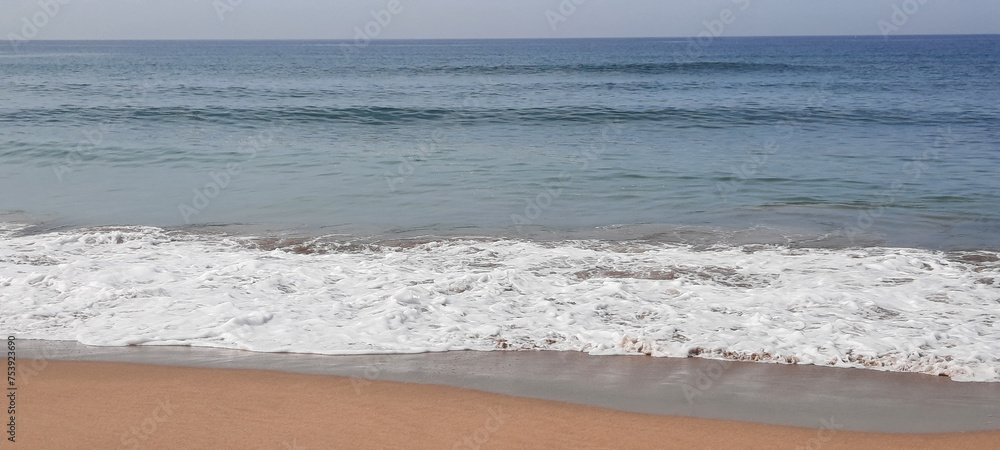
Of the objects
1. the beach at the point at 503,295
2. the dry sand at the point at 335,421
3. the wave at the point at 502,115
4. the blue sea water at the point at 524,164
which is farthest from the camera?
the wave at the point at 502,115

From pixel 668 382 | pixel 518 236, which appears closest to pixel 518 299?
pixel 668 382

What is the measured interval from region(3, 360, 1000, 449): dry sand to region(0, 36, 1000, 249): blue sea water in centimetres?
503

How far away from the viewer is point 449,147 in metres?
18.2

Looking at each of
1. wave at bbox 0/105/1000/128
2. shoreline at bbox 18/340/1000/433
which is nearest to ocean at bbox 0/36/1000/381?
shoreline at bbox 18/340/1000/433

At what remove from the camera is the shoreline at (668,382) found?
4711mm

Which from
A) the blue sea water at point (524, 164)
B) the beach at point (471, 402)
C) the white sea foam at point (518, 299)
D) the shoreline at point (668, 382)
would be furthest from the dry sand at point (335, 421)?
the blue sea water at point (524, 164)

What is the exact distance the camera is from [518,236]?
9.71 m

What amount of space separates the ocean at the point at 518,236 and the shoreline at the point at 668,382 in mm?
184

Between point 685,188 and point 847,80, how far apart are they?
110 ft

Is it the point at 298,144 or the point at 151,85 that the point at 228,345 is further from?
the point at 151,85

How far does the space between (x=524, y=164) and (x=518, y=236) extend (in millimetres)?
6192

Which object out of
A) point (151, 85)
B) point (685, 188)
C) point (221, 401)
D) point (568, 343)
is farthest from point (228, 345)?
point (151, 85)

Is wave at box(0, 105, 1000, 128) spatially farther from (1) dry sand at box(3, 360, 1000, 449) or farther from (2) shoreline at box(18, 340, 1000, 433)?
(1) dry sand at box(3, 360, 1000, 449)

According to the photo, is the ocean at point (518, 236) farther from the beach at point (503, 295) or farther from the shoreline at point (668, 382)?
the shoreline at point (668, 382)
